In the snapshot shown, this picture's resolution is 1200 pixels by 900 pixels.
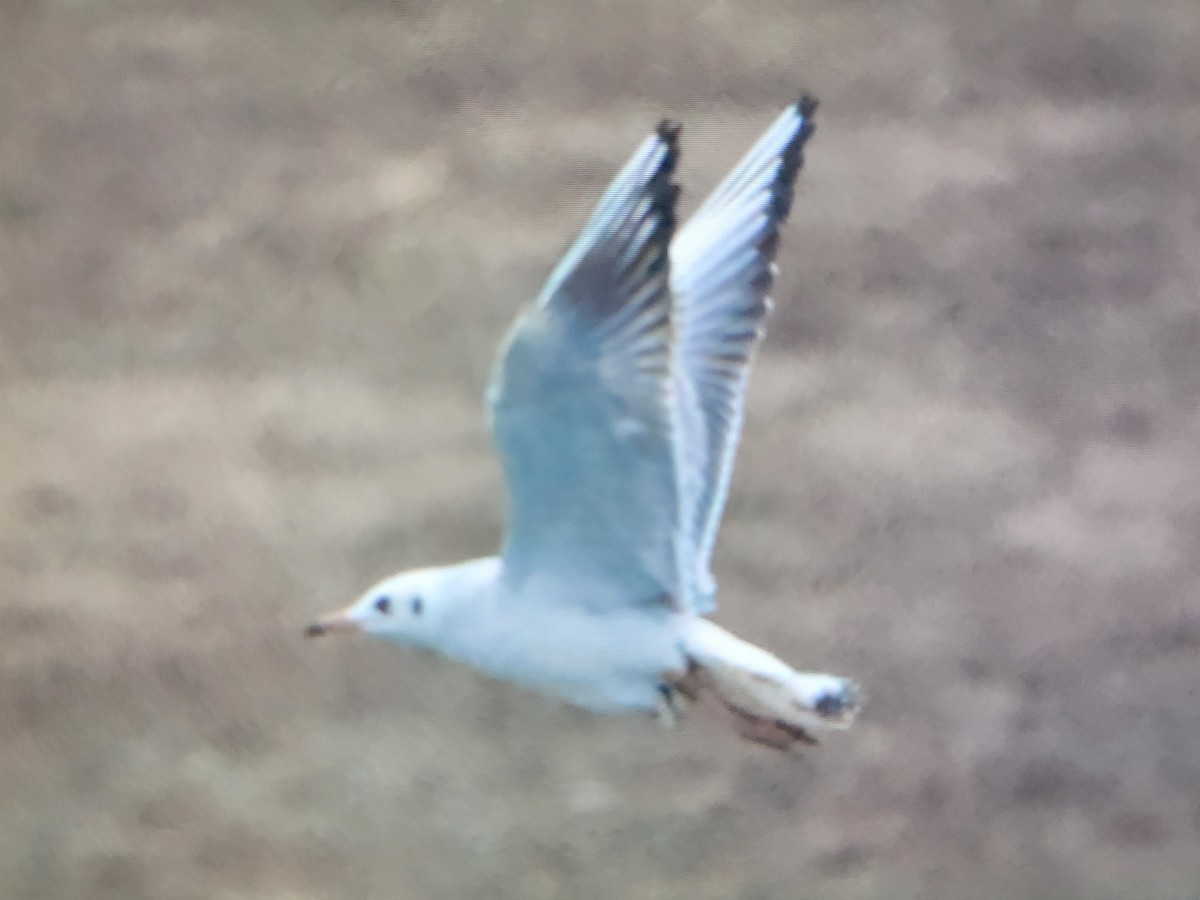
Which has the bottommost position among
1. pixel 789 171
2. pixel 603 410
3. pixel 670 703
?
pixel 670 703

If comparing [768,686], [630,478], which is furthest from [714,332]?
[768,686]

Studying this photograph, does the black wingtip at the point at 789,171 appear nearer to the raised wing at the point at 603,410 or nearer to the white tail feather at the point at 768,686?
the raised wing at the point at 603,410

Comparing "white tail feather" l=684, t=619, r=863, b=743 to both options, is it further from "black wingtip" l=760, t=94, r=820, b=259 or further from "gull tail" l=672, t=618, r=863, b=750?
"black wingtip" l=760, t=94, r=820, b=259

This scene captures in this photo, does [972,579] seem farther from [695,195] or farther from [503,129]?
[503,129]

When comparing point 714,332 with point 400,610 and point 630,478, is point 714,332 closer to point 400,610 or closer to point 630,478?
point 630,478

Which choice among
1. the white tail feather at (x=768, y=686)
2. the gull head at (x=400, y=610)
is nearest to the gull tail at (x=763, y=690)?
the white tail feather at (x=768, y=686)

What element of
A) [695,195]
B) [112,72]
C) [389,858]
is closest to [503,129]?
[695,195]
